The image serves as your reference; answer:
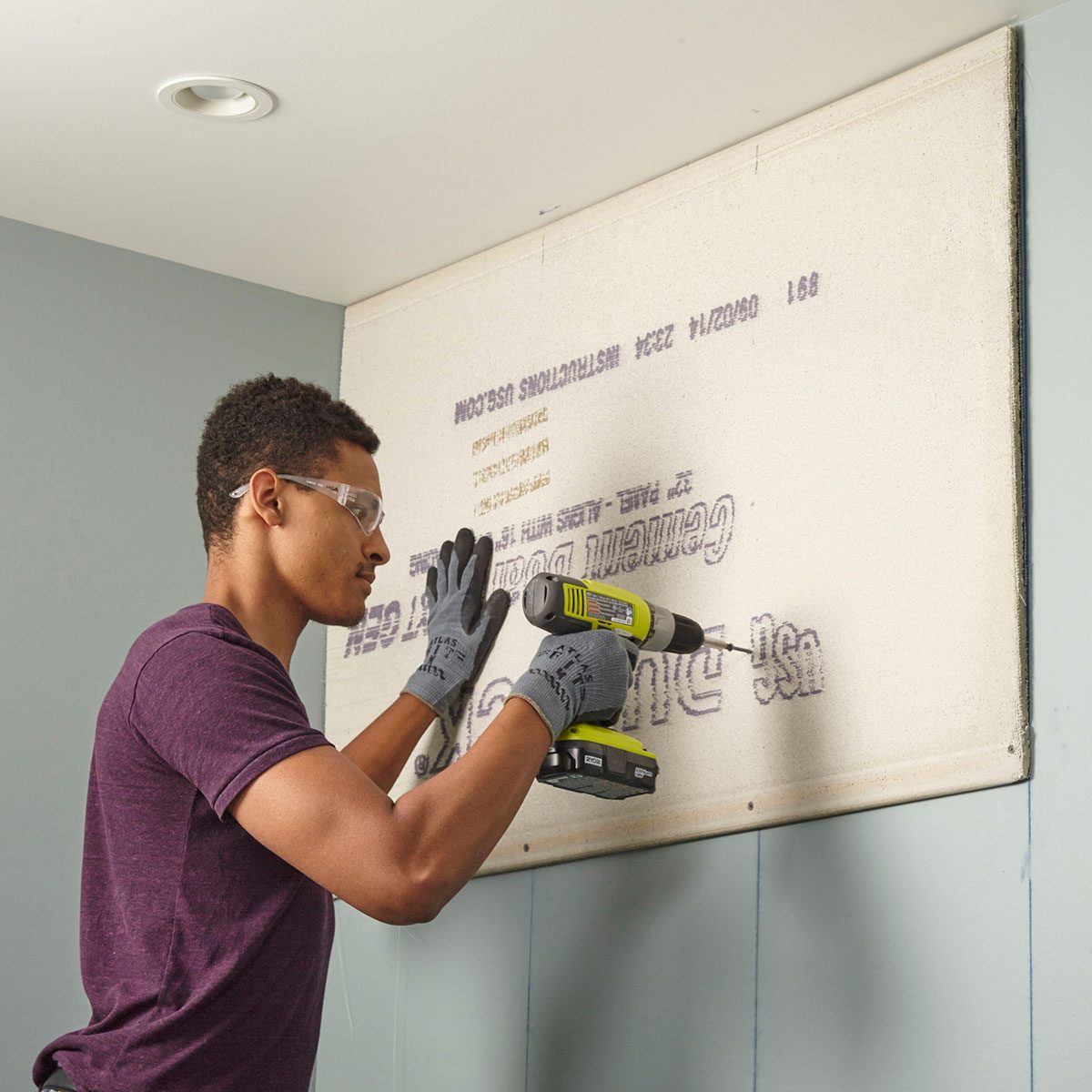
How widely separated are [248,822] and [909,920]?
821 mm

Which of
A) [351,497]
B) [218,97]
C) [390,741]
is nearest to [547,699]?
[351,497]

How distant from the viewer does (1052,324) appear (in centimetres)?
193

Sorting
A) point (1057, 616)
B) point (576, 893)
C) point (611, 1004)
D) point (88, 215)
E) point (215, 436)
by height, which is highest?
point (88, 215)

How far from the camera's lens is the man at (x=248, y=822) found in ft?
5.75

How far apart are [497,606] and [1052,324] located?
3.28 feet

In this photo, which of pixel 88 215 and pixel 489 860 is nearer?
pixel 489 860

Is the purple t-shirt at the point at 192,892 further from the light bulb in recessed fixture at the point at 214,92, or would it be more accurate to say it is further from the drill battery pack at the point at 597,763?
the light bulb in recessed fixture at the point at 214,92

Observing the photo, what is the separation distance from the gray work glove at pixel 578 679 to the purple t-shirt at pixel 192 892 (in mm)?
306

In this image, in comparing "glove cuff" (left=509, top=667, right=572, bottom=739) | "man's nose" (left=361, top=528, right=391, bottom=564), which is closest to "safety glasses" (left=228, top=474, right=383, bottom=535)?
"man's nose" (left=361, top=528, right=391, bottom=564)

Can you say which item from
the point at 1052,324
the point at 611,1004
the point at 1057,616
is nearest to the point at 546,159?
the point at 1052,324

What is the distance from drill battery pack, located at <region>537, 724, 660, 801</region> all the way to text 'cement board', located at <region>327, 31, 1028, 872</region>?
0.14m

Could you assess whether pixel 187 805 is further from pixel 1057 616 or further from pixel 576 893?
pixel 1057 616

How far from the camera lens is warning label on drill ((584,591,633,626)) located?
207cm

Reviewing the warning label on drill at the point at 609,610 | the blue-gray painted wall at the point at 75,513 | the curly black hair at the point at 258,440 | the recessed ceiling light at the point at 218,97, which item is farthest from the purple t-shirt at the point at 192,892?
the recessed ceiling light at the point at 218,97
